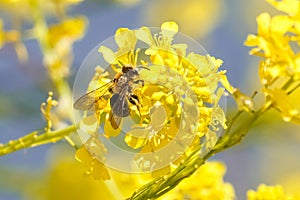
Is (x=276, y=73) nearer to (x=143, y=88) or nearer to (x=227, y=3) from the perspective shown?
(x=143, y=88)

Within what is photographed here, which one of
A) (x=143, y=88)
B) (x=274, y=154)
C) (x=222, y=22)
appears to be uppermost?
(x=222, y=22)

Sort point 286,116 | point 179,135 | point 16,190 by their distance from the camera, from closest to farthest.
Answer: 1. point 286,116
2. point 179,135
3. point 16,190

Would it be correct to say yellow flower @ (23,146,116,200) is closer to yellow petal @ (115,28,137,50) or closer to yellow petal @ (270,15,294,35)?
yellow petal @ (115,28,137,50)

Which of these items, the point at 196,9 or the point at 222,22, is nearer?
the point at 222,22

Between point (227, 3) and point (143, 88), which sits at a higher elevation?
point (227, 3)

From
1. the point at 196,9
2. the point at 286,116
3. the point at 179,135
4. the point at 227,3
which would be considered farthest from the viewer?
the point at 196,9

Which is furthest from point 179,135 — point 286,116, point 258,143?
point 258,143

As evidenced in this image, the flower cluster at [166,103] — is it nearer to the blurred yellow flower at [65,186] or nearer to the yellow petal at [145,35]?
the yellow petal at [145,35]
